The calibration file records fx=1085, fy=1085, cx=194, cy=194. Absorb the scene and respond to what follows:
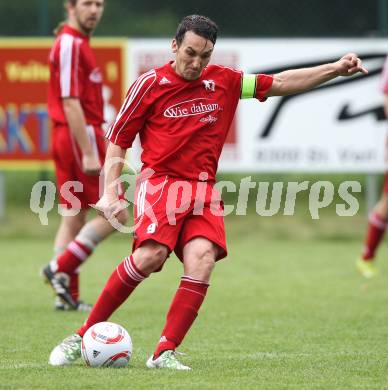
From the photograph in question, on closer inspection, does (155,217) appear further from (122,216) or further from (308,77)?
(308,77)

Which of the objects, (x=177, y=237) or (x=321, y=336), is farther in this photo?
(x=321, y=336)

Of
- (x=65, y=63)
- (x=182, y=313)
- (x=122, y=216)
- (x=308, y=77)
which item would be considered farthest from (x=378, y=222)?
(x=182, y=313)

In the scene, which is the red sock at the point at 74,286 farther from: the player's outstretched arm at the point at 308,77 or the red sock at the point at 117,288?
the player's outstretched arm at the point at 308,77

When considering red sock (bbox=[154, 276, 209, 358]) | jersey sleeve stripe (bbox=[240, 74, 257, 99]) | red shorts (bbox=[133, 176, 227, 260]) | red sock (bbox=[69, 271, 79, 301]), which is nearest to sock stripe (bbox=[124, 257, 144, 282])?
red shorts (bbox=[133, 176, 227, 260])

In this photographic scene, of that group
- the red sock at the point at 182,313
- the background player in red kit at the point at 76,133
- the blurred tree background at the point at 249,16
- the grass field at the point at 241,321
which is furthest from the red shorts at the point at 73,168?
the blurred tree background at the point at 249,16

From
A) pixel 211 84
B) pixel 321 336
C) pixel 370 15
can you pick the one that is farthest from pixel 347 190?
pixel 211 84

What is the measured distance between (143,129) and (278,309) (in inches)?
109

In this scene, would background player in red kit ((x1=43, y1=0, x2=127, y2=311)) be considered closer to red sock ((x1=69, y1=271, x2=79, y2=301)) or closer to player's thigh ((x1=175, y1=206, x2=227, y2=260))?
red sock ((x1=69, y1=271, x2=79, y2=301))

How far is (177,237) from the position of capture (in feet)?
17.9

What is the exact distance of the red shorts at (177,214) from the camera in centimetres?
541

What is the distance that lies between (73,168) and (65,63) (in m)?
0.82

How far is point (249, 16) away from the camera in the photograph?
14.3m

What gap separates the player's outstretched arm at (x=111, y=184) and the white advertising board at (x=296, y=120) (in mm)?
7540

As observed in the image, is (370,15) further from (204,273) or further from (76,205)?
(204,273)
